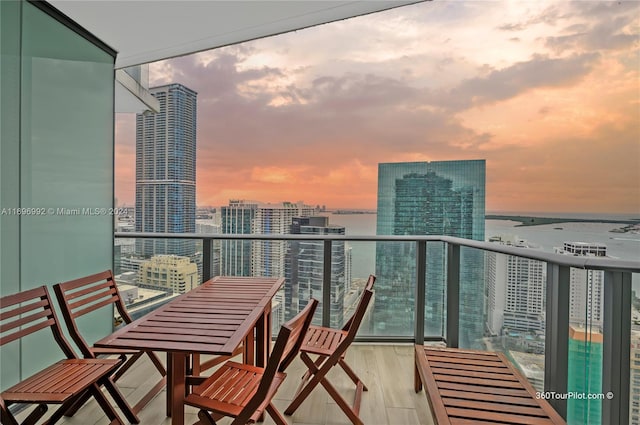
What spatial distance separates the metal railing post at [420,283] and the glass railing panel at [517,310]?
2.47ft

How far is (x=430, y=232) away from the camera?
12.5 ft

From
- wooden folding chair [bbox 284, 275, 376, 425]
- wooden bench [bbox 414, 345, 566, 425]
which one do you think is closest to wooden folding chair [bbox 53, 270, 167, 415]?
wooden folding chair [bbox 284, 275, 376, 425]

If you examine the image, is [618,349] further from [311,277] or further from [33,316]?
[33,316]

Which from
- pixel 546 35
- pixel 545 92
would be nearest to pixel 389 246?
pixel 545 92

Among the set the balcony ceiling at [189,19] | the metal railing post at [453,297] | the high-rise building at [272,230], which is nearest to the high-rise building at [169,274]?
the high-rise building at [272,230]

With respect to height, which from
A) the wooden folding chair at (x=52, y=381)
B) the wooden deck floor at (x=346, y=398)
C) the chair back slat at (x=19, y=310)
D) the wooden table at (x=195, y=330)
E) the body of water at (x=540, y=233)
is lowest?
the wooden deck floor at (x=346, y=398)

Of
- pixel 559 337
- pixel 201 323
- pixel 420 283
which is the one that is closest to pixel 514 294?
pixel 559 337

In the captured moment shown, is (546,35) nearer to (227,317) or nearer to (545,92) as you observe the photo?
(545,92)

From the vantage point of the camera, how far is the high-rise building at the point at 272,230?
364 cm

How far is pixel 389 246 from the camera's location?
11.6 feet

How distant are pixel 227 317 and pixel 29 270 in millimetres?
1740

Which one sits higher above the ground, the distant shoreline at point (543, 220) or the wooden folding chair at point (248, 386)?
the distant shoreline at point (543, 220)

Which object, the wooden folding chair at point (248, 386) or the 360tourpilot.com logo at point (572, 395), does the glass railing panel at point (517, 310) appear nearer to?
the 360tourpilot.com logo at point (572, 395)

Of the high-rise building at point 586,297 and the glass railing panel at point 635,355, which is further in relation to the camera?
the high-rise building at point 586,297
